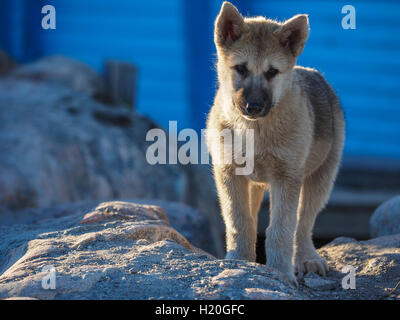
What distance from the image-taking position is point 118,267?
3777 millimetres

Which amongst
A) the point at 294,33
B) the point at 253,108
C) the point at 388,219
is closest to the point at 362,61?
the point at 388,219

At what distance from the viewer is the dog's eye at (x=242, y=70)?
448 cm

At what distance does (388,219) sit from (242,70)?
8.37 feet

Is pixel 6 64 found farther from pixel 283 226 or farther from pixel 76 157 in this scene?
pixel 283 226

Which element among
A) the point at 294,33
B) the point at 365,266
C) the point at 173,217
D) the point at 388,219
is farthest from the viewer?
the point at 173,217

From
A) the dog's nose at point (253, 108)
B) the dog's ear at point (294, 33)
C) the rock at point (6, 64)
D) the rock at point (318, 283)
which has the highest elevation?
the rock at point (6, 64)

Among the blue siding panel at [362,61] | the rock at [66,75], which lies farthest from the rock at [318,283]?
the blue siding panel at [362,61]

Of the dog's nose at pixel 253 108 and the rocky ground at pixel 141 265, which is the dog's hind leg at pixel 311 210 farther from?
the dog's nose at pixel 253 108

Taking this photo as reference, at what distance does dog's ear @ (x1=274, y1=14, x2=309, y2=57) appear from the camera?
4562 mm

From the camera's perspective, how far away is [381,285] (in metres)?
4.44

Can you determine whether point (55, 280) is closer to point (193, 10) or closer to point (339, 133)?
point (339, 133)

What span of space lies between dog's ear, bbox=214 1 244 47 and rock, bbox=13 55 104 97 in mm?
5238

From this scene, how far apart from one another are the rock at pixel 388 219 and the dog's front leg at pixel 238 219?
6.26ft

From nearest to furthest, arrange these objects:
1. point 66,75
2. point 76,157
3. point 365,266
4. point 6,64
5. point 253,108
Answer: point 253,108
point 365,266
point 76,157
point 66,75
point 6,64
